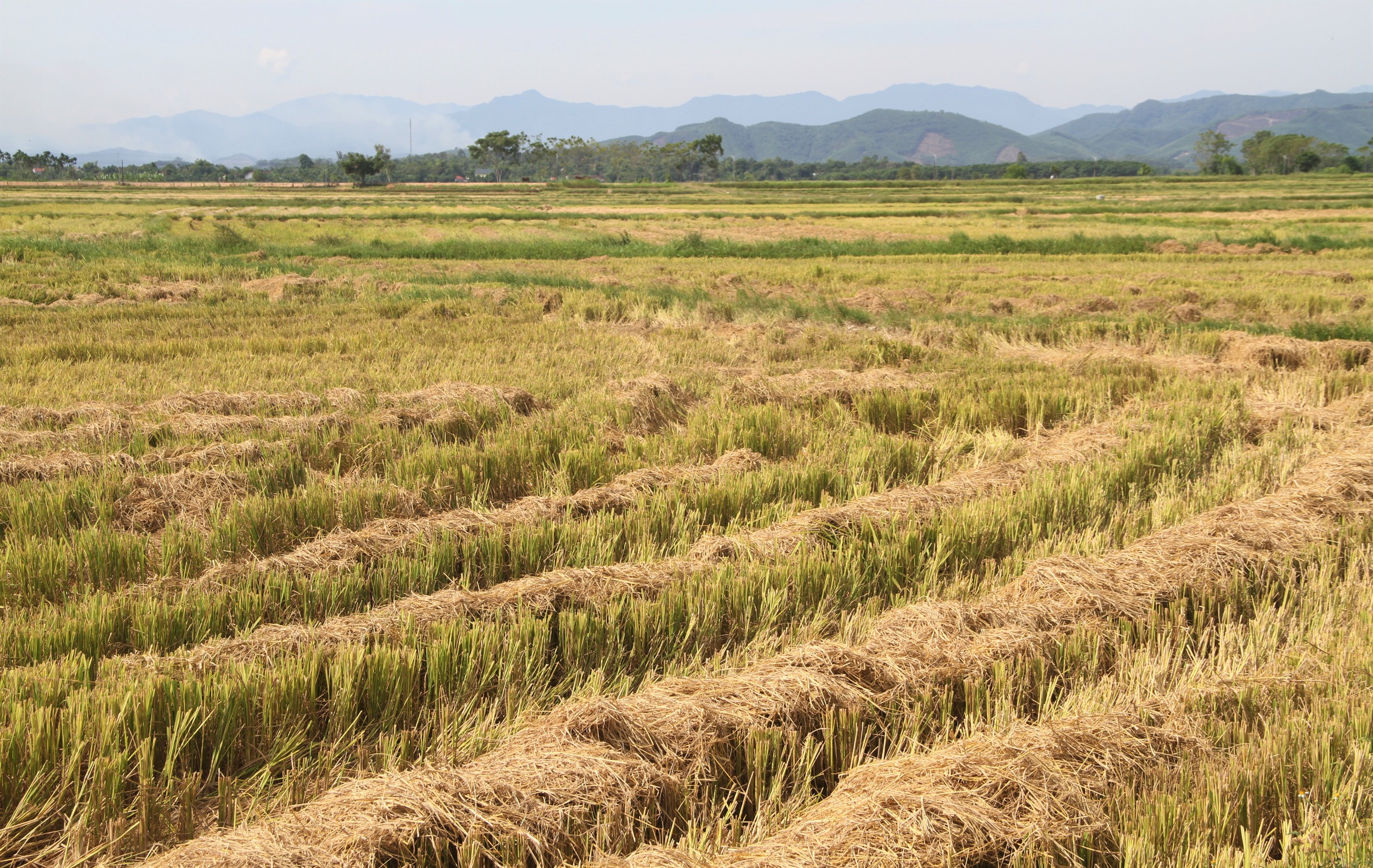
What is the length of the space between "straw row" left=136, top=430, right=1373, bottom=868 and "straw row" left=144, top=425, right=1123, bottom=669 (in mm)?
842

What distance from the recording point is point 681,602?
376 cm

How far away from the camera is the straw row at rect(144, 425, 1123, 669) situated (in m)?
3.27

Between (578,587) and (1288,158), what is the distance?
454 ft

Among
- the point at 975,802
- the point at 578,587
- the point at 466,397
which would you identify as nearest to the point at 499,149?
the point at 466,397

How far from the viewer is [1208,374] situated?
29.1 ft

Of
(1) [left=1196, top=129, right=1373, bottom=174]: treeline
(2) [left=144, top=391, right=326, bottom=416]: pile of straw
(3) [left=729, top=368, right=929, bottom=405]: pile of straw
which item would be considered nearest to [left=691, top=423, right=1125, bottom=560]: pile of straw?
(3) [left=729, top=368, right=929, bottom=405]: pile of straw

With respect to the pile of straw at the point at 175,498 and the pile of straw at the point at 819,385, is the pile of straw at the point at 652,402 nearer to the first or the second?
the pile of straw at the point at 819,385

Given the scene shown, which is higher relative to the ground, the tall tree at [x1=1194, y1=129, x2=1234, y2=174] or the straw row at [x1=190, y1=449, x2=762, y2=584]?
the tall tree at [x1=1194, y1=129, x2=1234, y2=174]

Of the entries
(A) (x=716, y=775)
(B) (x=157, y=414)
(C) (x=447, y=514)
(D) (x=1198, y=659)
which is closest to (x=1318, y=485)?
(D) (x=1198, y=659)

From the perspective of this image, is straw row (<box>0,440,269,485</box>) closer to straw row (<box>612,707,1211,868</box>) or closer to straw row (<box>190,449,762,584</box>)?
straw row (<box>190,449,762,584</box>)

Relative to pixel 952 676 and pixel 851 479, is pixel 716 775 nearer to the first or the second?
pixel 952 676

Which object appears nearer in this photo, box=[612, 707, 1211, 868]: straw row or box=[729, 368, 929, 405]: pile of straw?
box=[612, 707, 1211, 868]: straw row

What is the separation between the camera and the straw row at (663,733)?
2.28 metres

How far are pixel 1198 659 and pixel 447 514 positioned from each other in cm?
381
